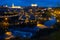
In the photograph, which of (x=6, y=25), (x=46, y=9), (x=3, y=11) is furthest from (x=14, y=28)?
(x=46, y=9)

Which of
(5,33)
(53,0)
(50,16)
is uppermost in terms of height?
(53,0)

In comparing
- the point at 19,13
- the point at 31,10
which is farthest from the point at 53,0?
the point at 19,13

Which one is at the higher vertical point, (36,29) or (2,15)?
(2,15)

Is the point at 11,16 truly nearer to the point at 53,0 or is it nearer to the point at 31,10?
the point at 31,10

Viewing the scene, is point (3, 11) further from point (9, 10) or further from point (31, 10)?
point (31, 10)

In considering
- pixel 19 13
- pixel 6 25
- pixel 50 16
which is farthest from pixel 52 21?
pixel 6 25

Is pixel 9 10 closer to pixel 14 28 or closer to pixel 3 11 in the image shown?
pixel 3 11

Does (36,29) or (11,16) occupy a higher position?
(11,16)
